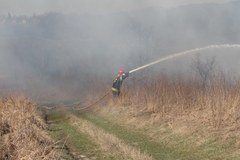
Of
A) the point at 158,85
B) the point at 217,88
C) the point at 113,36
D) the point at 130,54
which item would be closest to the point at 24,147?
the point at 217,88

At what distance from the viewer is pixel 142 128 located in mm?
20000

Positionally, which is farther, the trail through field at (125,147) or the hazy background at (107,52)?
the hazy background at (107,52)

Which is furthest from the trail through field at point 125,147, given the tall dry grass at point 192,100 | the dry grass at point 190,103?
the tall dry grass at point 192,100

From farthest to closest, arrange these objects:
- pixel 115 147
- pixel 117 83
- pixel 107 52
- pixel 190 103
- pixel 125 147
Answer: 1. pixel 107 52
2. pixel 117 83
3. pixel 190 103
4. pixel 115 147
5. pixel 125 147

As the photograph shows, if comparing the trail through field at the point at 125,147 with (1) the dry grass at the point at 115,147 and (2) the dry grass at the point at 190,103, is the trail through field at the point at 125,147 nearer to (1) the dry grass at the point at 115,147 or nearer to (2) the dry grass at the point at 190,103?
(1) the dry grass at the point at 115,147

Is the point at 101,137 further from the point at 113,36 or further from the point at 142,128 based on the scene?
the point at 113,36

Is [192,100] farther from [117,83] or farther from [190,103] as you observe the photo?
[117,83]

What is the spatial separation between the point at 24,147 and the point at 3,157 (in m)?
0.63

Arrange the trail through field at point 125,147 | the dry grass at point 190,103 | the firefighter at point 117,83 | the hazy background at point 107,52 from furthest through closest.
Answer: the hazy background at point 107,52 < the firefighter at point 117,83 < the dry grass at point 190,103 < the trail through field at point 125,147

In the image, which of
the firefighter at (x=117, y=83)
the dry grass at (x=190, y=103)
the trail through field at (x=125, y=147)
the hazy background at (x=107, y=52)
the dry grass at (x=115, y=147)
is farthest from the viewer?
the hazy background at (x=107, y=52)

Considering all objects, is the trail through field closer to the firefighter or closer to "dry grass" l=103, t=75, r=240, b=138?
"dry grass" l=103, t=75, r=240, b=138

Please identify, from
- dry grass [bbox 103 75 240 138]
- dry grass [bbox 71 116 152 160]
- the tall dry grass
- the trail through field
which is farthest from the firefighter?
dry grass [bbox 71 116 152 160]

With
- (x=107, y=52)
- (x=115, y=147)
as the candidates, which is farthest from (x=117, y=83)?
(x=107, y=52)

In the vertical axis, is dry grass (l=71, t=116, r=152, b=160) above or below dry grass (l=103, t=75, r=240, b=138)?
below
